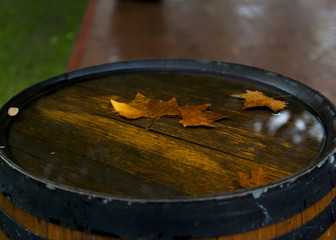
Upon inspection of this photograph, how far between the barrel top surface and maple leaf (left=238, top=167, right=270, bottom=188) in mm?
23

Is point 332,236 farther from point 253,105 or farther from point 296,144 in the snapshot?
point 253,105

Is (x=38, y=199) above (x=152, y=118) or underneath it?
underneath

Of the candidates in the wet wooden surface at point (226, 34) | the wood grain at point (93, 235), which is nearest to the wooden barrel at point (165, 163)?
the wood grain at point (93, 235)

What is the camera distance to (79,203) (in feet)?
3.29

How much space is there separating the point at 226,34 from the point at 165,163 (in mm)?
4327

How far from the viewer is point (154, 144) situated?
131 cm

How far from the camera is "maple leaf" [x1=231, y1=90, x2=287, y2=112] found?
5.00 ft

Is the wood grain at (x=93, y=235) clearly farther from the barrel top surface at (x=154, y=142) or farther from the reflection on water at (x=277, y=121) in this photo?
the reflection on water at (x=277, y=121)

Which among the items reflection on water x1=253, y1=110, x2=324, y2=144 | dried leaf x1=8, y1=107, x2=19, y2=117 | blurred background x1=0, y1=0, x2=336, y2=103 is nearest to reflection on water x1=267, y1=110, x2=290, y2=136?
reflection on water x1=253, y1=110, x2=324, y2=144

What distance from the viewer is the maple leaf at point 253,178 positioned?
1.10m

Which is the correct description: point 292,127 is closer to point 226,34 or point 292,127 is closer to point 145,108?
point 145,108

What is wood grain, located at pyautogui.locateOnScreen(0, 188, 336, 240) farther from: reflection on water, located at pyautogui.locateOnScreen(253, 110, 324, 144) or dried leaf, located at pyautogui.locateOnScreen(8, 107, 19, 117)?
dried leaf, located at pyautogui.locateOnScreen(8, 107, 19, 117)

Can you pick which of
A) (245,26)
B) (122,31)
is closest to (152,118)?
(122,31)

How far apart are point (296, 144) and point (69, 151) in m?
0.72
